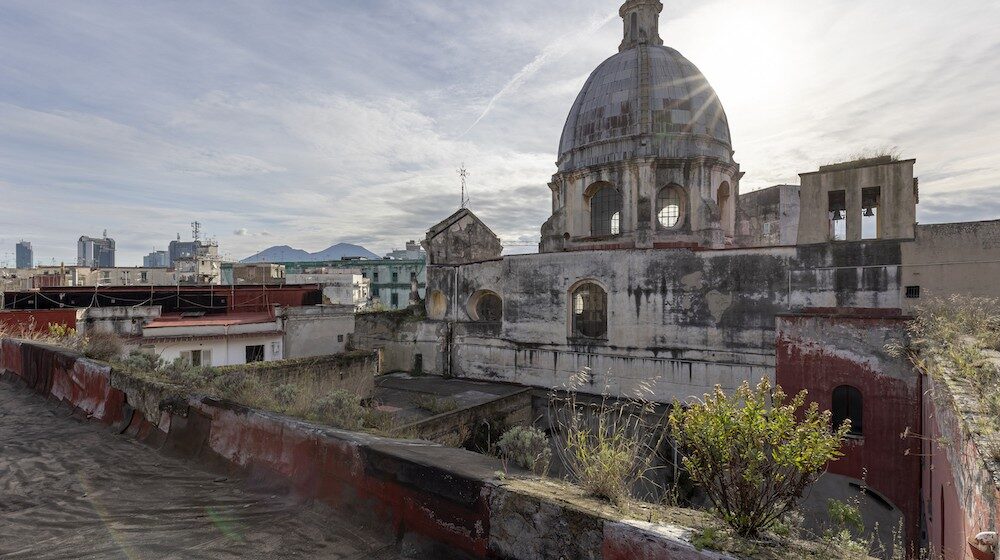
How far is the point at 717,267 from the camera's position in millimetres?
16344

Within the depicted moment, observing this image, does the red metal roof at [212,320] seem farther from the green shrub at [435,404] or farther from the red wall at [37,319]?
the green shrub at [435,404]

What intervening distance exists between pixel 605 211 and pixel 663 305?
6041 millimetres

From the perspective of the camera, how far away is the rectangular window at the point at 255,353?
19842mm

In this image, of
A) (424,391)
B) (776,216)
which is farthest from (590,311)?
(776,216)

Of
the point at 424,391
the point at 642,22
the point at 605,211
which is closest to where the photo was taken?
the point at 424,391

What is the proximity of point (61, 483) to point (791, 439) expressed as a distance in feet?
20.5

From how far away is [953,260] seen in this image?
12930 mm

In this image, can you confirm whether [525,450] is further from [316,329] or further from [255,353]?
[316,329]

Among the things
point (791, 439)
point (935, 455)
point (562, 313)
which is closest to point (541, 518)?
point (791, 439)

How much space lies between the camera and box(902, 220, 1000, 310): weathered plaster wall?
12523mm

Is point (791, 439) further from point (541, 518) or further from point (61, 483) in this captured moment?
point (61, 483)

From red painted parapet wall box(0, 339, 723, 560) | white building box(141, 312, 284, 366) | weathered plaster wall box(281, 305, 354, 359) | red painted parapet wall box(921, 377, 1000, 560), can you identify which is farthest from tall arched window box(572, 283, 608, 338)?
red painted parapet wall box(0, 339, 723, 560)

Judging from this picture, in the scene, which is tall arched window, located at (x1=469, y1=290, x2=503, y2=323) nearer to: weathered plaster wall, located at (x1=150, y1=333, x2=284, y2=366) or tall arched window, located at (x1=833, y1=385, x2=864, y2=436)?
weathered plaster wall, located at (x1=150, y1=333, x2=284, y2=366)

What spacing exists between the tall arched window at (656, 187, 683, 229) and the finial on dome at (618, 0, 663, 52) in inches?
317
